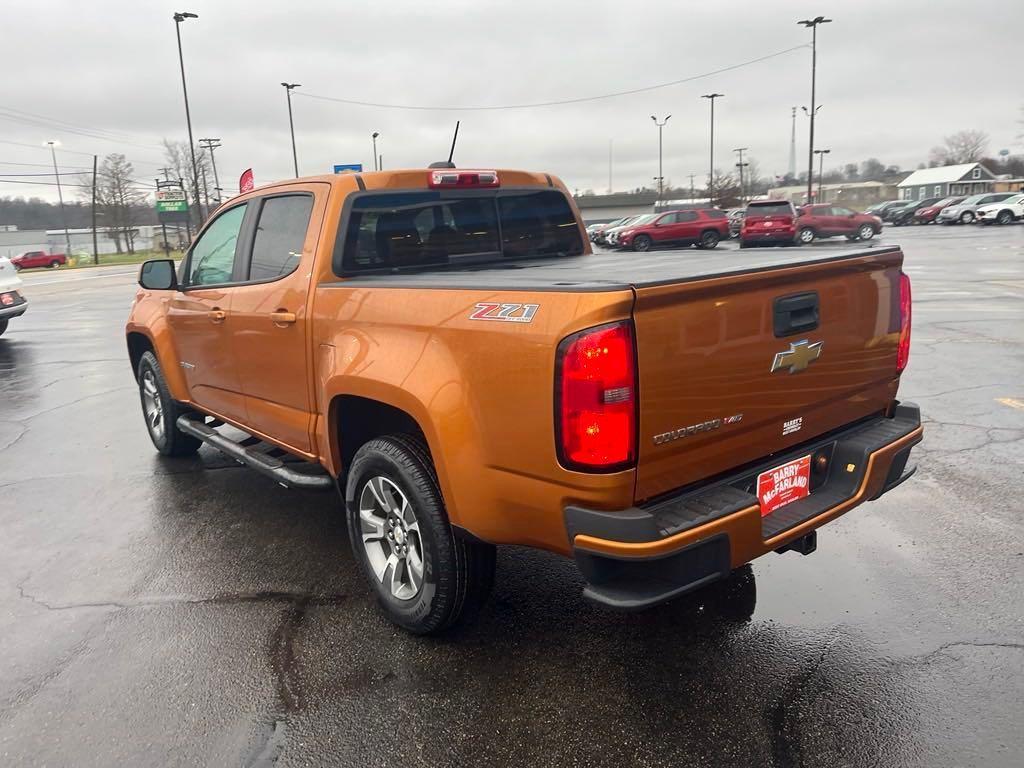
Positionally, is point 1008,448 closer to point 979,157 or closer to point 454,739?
point 454,739

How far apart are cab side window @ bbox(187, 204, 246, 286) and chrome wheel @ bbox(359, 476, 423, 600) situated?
187cm

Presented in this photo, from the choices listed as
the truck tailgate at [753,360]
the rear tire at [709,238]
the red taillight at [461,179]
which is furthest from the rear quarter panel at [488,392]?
the rear tire at [709,238]

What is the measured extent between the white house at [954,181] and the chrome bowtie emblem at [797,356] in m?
96.0

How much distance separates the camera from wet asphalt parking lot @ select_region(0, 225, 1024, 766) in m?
2.61

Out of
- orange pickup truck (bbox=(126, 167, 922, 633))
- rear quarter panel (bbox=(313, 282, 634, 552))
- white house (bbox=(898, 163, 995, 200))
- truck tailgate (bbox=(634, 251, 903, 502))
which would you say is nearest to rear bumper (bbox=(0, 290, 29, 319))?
orange pickup truck (bbox=(126, 167, 922, 633))

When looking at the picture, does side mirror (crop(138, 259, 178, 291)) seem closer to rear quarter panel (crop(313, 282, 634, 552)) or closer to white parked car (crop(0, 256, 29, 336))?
rear quarter panel (crop(313, 282, 634, 552))

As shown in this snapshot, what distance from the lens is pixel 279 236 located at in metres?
4.06

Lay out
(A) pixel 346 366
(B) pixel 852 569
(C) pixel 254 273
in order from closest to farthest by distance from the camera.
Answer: (A) pixel 346 366 → (B) pixel 852 569 → (C) pixel 254 273

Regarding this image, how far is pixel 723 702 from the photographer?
2775mm

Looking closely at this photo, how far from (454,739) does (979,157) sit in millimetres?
127375

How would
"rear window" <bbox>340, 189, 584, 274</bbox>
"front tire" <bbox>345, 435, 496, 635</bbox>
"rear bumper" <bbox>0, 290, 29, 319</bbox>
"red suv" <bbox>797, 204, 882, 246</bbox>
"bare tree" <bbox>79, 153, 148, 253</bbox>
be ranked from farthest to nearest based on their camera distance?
"bare tree" <bbox>79, 153, 148, 253</bbox>, "red suv" <bbox>797, 204, 882, 246</bbox>, "rear bumper" <bbox>0, 290, 29, 319</bbox>, "rear window" <bbox>340, 189, 584, 274</bbox>, "front tire" <bbox>345, 435, 496, 635</bbox>

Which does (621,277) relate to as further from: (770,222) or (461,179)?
(770,222)

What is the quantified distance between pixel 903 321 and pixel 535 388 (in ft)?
6.56

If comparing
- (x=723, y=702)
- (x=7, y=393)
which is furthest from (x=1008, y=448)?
(x=7, y=393)
